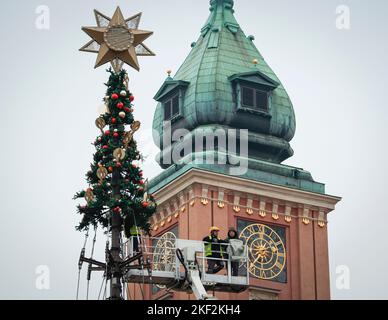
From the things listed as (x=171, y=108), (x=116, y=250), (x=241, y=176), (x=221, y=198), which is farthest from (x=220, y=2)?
(x=116, y=250)

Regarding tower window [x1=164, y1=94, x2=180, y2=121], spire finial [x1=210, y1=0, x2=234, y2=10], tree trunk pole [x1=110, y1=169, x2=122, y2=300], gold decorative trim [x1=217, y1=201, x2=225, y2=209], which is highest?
spire finial [x1=210, y1=0, x2=234, y2=10]

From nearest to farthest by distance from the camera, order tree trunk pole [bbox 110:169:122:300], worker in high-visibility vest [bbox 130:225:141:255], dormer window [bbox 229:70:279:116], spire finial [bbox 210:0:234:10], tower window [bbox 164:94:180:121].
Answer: tree trunk pole [bbox 110:169:122:300] → worker in high-visibility vest [bbox 130:225:141:255] → dormer window [bbox 229:70:279:116] → tower window [bbox 164:94:180:121] → spire finial [bbox 210:0:234:10]

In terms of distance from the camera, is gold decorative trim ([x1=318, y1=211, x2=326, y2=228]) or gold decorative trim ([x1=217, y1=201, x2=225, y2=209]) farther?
gold decorative trim ([x1=318, y1=211, x2=326, y2=228])

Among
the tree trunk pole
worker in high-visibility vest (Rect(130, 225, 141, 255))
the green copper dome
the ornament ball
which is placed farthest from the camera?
the green copper dome

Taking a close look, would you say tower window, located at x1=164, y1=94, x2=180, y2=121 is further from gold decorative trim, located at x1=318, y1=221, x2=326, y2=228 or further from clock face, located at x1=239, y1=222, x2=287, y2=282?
gold decorative trim, located at x1=318, y1=221, x2=326, y2=228

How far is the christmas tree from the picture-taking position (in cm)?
3981

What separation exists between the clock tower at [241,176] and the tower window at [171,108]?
53mm

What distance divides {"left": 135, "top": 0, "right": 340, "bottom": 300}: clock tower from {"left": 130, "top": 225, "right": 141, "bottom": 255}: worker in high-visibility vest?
1324 cm

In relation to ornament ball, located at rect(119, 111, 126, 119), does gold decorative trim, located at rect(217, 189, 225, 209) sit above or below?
above

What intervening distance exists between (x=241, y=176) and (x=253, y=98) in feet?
11.3

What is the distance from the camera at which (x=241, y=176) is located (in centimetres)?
5981

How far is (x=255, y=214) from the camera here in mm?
59812

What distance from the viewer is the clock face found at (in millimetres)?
58688

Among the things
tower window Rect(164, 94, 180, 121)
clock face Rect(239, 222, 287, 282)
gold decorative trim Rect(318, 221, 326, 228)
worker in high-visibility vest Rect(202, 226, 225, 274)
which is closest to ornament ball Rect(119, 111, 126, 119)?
worker in high-visibility vest Rect(202, 226, 225, 274)
